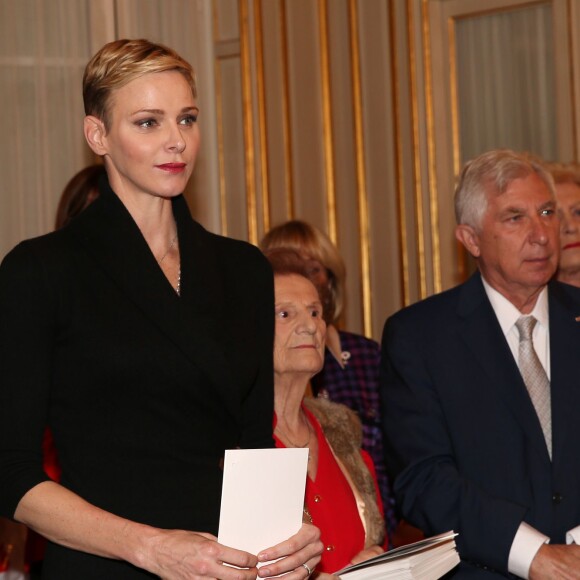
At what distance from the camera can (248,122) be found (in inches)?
282

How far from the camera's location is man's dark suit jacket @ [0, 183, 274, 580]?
218cm

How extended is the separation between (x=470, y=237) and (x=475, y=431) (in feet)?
2.34

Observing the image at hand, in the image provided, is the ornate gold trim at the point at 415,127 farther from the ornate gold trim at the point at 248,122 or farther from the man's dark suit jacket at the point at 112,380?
the man's dark suit jacket at the point at 112,380

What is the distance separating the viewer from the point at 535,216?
3.56 meters

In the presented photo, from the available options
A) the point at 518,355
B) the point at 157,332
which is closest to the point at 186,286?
the point at 157,332

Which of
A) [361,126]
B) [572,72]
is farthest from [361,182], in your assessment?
[572,72]

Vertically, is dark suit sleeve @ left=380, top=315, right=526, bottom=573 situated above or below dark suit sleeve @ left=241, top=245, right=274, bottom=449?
below

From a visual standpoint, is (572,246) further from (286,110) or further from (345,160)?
(286,110)

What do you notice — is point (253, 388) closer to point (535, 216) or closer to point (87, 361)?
point (87, 361)

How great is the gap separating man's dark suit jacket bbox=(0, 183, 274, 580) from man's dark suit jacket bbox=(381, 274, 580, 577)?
1039mm

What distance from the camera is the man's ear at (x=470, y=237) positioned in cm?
365

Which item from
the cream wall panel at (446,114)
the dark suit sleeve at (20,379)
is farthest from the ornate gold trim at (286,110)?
the dark suit sleeve at (20,379)

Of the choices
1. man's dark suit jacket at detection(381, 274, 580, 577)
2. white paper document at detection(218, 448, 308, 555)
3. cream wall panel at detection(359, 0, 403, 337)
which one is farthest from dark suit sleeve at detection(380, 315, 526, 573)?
cream wall panel at detection(359, 0, 403, 337)

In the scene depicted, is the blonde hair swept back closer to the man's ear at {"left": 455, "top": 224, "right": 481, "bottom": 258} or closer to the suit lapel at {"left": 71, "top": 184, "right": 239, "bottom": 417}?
the man's ear at {"left": 455, "top": 224, "right": 481, "bottom": 258}
